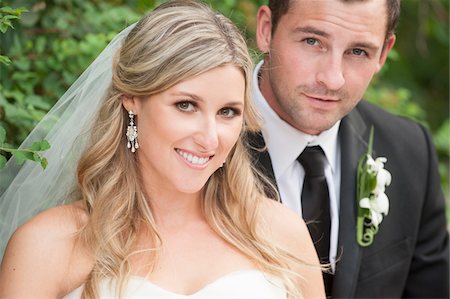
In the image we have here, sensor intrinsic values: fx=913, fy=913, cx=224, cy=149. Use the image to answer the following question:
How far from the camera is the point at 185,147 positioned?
3436mm

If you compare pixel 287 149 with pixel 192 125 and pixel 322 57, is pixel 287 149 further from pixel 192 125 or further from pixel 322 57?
pixel 192 125

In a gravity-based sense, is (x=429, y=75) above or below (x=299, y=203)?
below

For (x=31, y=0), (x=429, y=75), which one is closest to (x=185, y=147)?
(x=31, y=0)

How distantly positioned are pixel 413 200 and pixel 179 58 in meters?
2.00

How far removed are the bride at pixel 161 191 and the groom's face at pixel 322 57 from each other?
18.7 inches

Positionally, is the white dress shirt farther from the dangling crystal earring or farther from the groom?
the dangling crystal earring

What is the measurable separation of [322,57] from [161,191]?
3.48 ft

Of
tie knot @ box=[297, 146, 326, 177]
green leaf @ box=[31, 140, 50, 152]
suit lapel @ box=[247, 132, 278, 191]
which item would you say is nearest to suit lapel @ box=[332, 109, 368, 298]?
tie knot @ box=[297, 146, 326, 177]

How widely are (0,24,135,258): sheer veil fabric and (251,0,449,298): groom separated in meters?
0.89

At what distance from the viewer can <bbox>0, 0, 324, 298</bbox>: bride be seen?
11.1 feet

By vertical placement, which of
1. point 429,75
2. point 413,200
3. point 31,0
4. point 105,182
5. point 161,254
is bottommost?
point 429,75

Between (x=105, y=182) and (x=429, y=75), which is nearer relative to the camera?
(x=105, y=182)

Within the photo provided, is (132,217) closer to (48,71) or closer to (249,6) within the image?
(48,71)

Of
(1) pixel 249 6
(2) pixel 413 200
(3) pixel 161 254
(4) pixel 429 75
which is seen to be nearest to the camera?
(3) pixel 161 254
